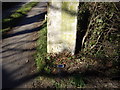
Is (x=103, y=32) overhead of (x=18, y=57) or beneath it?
overhead

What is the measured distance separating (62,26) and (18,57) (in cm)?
207

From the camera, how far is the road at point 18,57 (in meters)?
3.99

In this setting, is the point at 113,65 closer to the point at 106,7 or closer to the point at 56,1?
the point at 106,7

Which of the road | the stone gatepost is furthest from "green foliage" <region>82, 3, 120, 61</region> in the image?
the road

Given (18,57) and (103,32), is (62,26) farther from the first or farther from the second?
(18,57)

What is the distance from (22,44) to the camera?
627 cm

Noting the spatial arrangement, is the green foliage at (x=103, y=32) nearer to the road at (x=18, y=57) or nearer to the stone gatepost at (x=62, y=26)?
the stone gatepost at (x=62, y=26)

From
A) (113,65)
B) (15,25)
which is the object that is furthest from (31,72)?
(15,25)

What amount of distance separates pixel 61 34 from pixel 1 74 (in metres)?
2.36

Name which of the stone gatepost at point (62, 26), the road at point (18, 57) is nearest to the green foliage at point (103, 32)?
the stone gatepost at point (62, 26)

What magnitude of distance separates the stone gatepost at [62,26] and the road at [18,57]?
1.01 metres

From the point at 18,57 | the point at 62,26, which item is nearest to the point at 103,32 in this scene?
the point at 62,26

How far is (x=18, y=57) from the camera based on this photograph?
5191 mm

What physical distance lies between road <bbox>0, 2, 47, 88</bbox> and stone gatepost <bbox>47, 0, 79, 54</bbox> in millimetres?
1011
